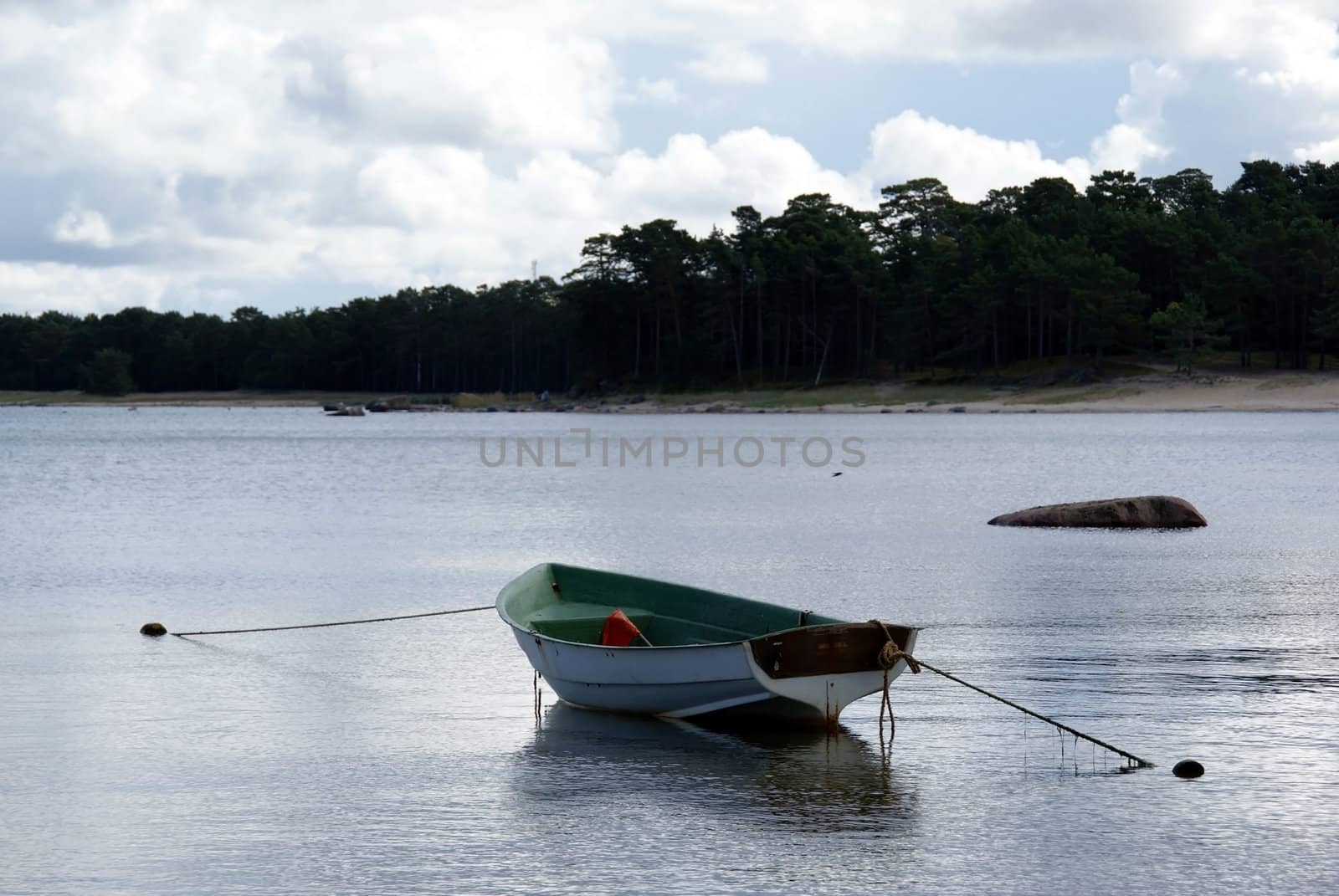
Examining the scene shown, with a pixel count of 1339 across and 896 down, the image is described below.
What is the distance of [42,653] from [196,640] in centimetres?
228

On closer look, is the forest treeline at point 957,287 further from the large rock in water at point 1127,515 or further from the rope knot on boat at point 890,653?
the rope knot on boat at point 890,653

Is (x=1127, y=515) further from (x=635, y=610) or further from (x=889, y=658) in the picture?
(x=889, y=658)

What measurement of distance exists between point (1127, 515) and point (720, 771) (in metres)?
24.4

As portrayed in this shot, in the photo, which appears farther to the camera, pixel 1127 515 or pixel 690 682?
pixel 1127 515

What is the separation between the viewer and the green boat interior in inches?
689

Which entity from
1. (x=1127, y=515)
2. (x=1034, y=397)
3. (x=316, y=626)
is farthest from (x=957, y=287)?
(x=316, y=626)

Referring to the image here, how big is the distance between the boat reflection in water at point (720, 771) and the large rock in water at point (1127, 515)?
72.6ft

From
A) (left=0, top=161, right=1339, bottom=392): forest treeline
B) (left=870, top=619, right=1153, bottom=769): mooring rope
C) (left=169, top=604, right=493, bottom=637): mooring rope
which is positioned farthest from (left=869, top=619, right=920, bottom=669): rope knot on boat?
(left=0, top=161, right=1339, bottom=392): forest treeline

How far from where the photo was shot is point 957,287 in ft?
433

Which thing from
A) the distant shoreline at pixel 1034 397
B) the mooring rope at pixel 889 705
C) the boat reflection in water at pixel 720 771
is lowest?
the boat reflection in water at pixel 720 771

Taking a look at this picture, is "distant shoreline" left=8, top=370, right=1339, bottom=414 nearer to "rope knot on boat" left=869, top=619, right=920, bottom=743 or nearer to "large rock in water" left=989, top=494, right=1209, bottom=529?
"large rock in water" left=989, top=494, right=1209, bottom=529

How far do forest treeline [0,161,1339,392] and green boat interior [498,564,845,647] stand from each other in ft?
334

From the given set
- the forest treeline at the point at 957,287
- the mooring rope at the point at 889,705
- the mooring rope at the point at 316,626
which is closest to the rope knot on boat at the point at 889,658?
the mooring rope at the point at 889,705

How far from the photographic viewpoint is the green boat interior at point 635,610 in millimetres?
17500
